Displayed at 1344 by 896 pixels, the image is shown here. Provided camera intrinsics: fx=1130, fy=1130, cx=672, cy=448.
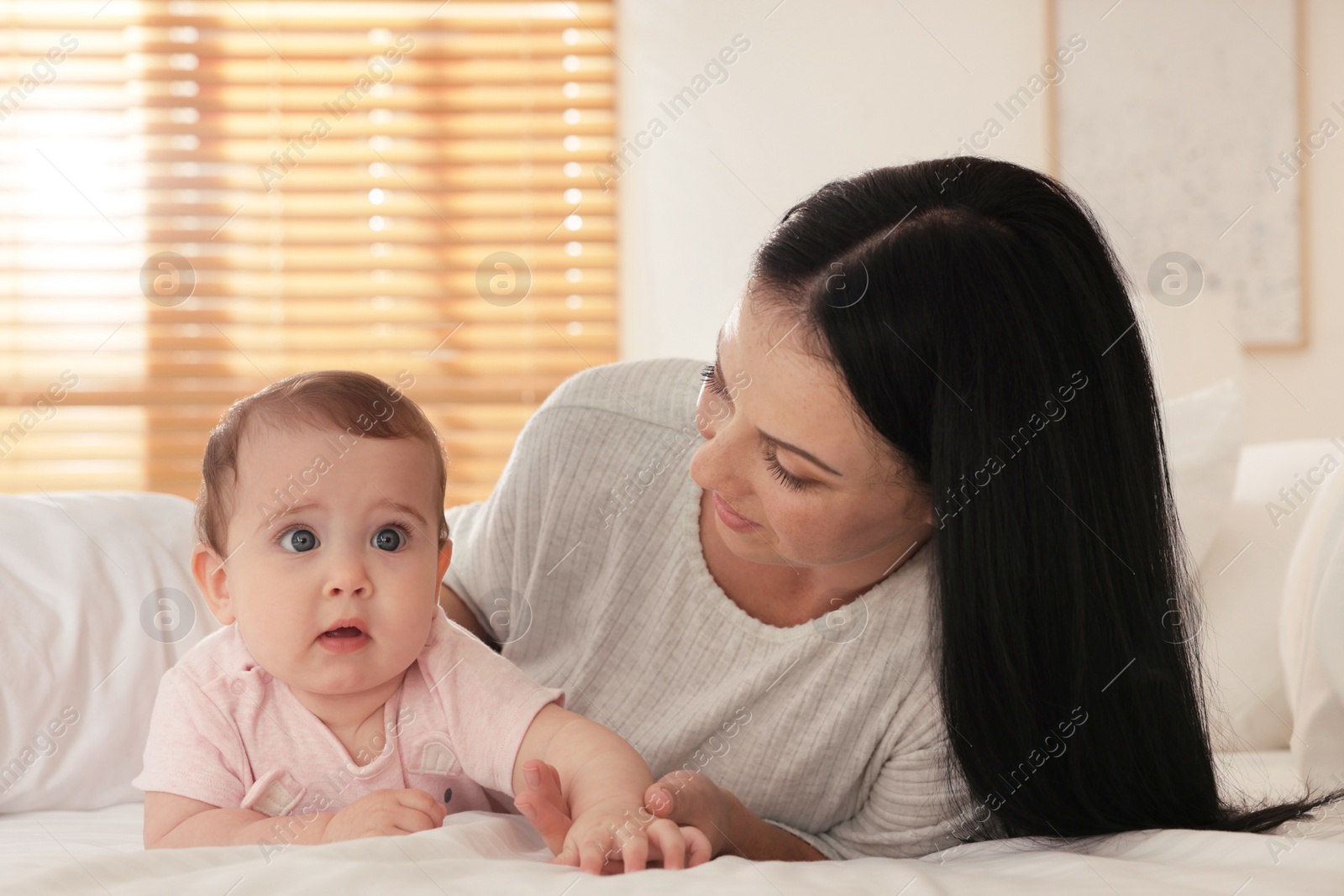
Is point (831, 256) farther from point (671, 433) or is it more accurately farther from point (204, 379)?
point (204, 379)

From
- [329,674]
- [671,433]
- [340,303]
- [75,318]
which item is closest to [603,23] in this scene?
[340,303]

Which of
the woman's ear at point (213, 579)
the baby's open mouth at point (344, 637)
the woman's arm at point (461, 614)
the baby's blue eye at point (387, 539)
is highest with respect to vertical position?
the baby's blue eye at point (387, 539)

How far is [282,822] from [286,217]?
2.58 m

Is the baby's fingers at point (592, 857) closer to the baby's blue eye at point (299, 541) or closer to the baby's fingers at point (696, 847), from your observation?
the baby's fingers at point (696, 847)

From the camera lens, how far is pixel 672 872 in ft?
2.54

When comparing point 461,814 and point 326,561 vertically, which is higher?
point 326,561

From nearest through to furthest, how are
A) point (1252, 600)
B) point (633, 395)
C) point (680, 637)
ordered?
point (680, 637), point (633, 395), point (1252, 600)

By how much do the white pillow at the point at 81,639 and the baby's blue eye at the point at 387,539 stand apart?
51 centimetres

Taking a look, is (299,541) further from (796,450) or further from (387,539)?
(796,450)

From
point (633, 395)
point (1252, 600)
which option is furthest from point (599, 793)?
point (1252, 600)

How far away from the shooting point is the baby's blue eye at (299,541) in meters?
0.93

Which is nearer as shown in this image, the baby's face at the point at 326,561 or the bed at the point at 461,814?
the bed at the point at 461,814

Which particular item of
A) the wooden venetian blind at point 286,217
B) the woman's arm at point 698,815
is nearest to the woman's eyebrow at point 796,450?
the woman's arm at point 698,815

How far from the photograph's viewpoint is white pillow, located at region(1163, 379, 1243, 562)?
5.27 ft
